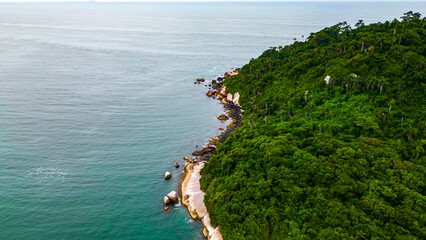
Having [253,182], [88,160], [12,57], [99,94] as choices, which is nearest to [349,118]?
[253,182]

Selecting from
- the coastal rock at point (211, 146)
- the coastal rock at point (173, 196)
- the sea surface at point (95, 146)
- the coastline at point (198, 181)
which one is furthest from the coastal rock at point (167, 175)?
the coastal rock at point (211, 146)

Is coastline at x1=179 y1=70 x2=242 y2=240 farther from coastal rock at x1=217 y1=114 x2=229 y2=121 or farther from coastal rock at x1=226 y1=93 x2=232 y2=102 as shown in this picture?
coastal rock at x1=226 y1=93 x2=232 y2=102

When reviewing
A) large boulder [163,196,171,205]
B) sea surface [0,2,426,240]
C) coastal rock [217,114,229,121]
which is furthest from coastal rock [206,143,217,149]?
large boulder [163,196,171,205]

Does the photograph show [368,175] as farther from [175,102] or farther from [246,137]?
[175,102]

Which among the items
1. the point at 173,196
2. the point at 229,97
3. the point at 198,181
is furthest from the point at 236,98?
the point at 173,196

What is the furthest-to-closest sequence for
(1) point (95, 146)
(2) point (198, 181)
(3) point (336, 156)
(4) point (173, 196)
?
(1) point (95, 146), (2) point (198, 181), (4) point (173, 196), (3) point (336, 156)

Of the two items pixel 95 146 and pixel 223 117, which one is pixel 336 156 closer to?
pixel 223 117

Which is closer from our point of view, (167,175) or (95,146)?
(167,175)

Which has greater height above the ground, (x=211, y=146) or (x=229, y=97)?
(x=229, y=97)

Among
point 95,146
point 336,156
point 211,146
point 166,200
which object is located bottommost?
point 166,200
